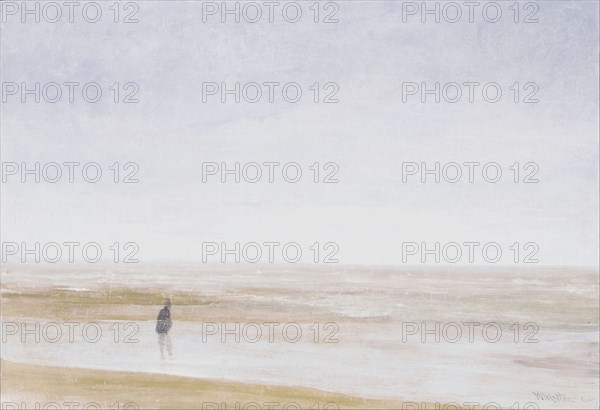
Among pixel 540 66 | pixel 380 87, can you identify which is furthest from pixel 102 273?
pixel 540 66

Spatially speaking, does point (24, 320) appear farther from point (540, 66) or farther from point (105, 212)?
point (540, 66)

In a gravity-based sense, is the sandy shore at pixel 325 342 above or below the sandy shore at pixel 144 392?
above

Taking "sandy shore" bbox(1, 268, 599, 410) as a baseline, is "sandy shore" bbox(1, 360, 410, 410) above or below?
below

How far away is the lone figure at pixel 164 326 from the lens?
7.66ft

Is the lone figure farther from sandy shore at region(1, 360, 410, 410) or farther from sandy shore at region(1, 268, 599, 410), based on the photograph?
sandy shore at region(1, 360, 410, 410)

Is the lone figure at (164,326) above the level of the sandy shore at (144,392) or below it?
above

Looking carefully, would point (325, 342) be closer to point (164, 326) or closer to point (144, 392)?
point (164, 326)

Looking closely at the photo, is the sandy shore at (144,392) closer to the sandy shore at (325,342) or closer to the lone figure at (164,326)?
the sandy shore at (325,342)

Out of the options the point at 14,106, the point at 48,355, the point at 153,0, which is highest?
the point at 153,0

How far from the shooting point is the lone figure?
92.0 inches

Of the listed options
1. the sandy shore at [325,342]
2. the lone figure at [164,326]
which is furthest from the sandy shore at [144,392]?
the lone figure at [164,326]

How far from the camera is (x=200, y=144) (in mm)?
2408

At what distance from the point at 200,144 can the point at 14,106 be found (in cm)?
84

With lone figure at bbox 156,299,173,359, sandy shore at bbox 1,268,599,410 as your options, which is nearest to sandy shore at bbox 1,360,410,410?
sandy shore at bbox 1,268,599,410
